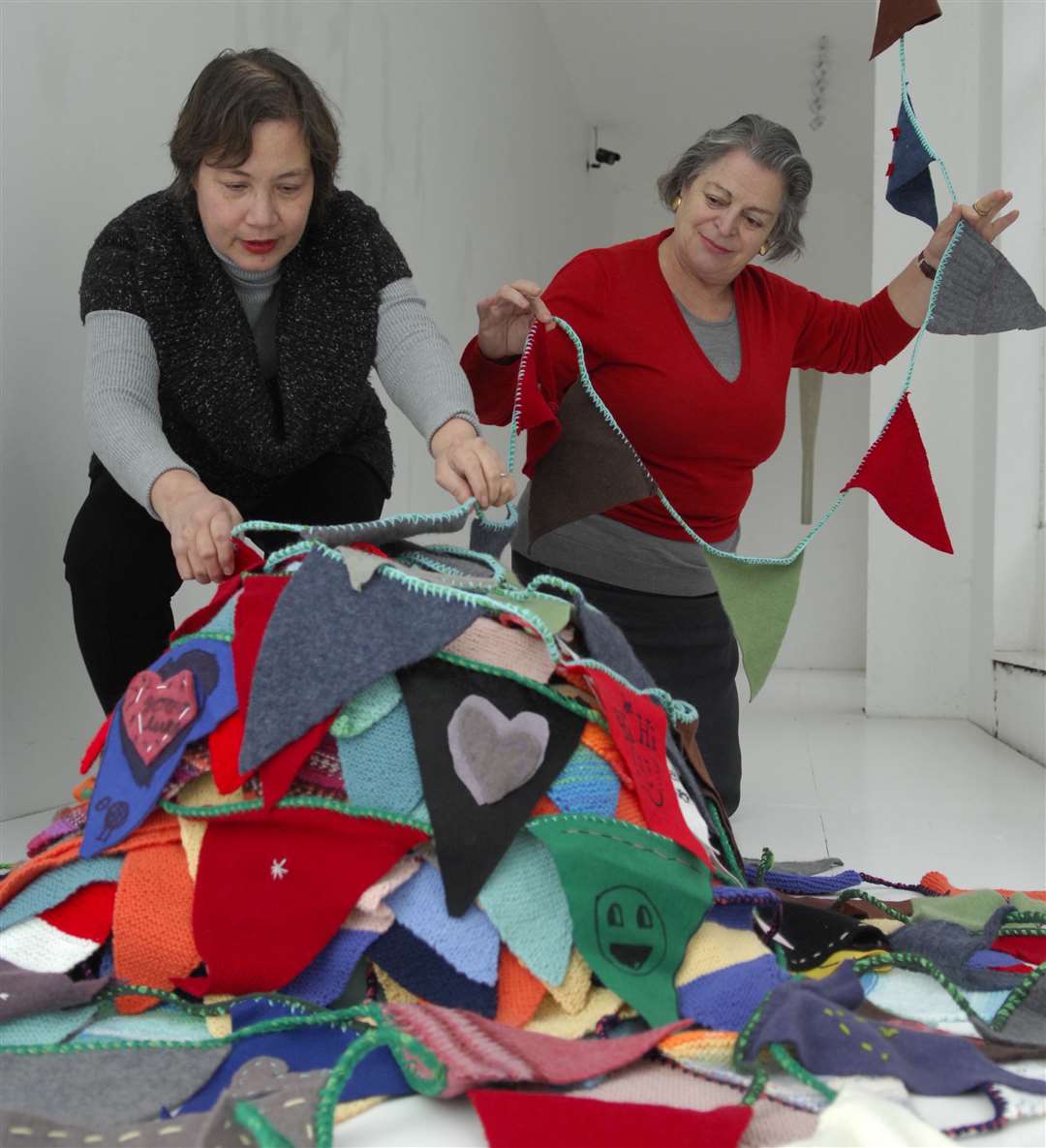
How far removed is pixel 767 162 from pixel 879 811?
97cm

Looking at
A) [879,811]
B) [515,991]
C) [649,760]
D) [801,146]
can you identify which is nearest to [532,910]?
[515,991]

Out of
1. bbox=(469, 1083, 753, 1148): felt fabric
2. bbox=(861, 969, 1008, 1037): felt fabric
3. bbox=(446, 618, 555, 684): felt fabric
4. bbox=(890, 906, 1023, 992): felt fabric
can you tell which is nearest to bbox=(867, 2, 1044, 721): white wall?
bbox=(890, 906, 1023, 992): felt fabric

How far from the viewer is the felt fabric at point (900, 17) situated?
67.4 inches

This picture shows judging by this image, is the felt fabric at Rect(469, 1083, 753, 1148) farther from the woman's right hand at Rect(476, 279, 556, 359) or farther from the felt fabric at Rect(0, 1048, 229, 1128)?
the woman's right hand at Rect(476, 279, 556, 359)

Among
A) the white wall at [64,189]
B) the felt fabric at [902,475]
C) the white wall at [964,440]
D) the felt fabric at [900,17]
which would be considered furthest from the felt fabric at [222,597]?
the white wall at [964,440]

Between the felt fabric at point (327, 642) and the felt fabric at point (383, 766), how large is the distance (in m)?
0.03

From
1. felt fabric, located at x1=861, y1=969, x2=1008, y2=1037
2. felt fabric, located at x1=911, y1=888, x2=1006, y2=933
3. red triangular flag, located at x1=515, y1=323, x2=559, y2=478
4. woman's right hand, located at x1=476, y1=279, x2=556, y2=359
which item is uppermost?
woman's right hand, located at x1=476, y1=279, x2=556, y2=359

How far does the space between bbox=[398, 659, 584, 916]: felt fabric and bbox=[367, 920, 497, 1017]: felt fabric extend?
38 millimetres

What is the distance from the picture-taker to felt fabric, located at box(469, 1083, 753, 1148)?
A: 676mm

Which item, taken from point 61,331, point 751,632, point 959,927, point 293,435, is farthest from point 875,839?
point 61,331

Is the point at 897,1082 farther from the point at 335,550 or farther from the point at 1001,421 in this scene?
the point at 1001,421

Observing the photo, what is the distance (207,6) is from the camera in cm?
219

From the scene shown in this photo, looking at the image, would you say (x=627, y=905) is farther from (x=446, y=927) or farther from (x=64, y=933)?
(x=64, y=933)

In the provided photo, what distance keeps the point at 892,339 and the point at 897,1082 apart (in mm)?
1410
